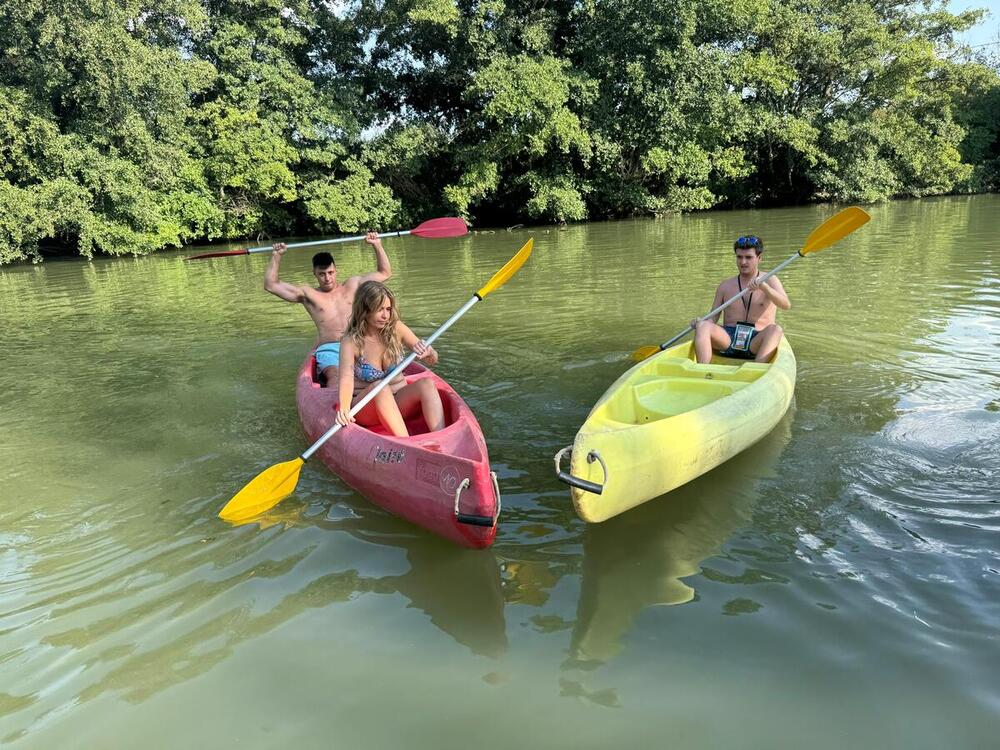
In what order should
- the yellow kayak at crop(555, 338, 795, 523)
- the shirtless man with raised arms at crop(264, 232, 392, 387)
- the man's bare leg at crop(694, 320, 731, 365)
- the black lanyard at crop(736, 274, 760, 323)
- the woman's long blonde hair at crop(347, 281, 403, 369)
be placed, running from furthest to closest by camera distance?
the black lanyard at crop(736, 274, 760, 323) → the shirtless man with raised arms at crop(264, 232, 392, 387) → the man's bare leg at crop(694, 320, 731, 365) → the woman's long blonde hair at crop(347, 281, 403, 369) → the yellow kayak at crop(555, 338, 795, 523)

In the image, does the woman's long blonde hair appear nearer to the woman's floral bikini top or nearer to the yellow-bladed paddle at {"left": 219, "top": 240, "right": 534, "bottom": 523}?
the woman's floral bikini top

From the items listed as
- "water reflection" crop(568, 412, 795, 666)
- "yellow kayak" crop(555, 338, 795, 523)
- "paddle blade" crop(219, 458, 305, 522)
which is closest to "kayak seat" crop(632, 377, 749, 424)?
"yellow kayak" crop(555, 338, 795, 523)

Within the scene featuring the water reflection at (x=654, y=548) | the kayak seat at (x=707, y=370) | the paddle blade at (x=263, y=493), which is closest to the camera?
the water reflection at (x=654, y=548)

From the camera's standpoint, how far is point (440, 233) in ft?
22.1

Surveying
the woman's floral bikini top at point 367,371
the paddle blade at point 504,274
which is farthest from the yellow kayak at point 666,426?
the woman's floral bikini top at point 367,371

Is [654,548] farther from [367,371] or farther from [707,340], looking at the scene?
[707,340]

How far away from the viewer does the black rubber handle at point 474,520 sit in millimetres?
2852

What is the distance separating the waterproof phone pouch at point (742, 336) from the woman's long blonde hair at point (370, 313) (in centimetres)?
267

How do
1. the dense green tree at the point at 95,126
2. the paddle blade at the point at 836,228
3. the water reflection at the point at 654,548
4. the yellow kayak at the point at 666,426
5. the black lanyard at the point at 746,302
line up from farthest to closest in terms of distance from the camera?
the dense green tree at the point at 95,126 < the paddle blade at the point at 836,228 < the black lanyard at the point at 746,302 < the yellow kayak at the point at 666,426 < the water reflection at the point at 654,548

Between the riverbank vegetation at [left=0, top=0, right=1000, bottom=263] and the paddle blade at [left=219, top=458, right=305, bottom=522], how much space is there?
18149 mm

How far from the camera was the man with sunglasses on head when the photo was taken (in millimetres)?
5035

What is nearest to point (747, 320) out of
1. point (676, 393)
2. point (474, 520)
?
point (676, 393)

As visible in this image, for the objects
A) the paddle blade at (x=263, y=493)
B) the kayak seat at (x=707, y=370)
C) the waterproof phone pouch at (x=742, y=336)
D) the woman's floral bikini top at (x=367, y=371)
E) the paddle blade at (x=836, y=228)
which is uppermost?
the paddle blade at (x=836, y=228)

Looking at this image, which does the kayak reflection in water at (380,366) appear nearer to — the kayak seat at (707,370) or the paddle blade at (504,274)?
the paddle blade at (504,274)
